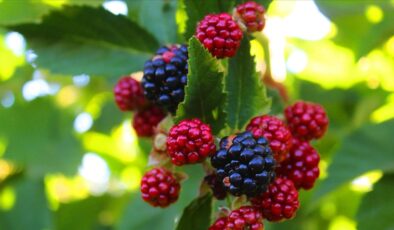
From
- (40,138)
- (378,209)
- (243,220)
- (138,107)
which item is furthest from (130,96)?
(40,138)

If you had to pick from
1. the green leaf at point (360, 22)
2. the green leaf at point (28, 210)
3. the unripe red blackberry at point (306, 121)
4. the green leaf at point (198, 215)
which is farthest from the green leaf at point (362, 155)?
the green leaf at point (28, 210)

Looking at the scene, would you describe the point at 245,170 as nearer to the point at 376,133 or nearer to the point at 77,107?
the point at 376,133

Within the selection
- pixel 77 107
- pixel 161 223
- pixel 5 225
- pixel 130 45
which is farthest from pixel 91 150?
pixel 130 45

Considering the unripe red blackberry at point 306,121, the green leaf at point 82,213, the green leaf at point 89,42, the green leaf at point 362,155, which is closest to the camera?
the unripe red blackberry at point 306,121

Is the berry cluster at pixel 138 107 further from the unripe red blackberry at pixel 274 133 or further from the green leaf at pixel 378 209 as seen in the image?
the green leaf at pixel 378 209

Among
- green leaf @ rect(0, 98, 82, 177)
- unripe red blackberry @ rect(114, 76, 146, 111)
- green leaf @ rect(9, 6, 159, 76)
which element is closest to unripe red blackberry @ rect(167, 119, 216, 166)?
unripe red blackberry @ rect(114, 76, 146, 111)

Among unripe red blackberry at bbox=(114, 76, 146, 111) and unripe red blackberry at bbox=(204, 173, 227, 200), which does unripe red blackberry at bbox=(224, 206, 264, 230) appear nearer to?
unripe red blackberry at bbox=(204, 173, 227, 200)

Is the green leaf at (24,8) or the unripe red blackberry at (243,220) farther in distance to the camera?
the green leaf at (24,8)
